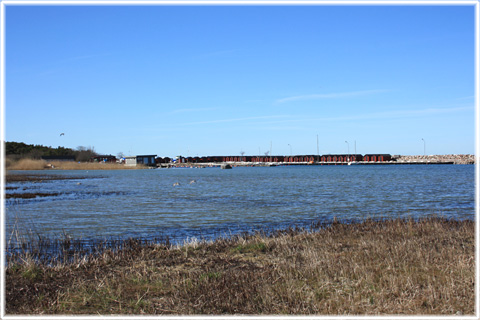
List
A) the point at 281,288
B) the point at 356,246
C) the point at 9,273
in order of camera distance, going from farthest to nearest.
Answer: the point at 356,246, the point at 9,273, the point at 281,288

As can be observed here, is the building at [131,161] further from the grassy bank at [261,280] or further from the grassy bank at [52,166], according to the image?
the grassy bank at [261,280]

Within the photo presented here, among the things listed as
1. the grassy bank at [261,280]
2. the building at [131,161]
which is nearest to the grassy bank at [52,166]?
the building at [131,161]

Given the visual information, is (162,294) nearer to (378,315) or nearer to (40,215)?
(378,315)

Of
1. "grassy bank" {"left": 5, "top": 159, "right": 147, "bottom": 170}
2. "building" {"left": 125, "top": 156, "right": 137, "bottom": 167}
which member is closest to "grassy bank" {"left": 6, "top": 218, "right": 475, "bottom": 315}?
"grassy bank" {"left": 5, "top": 159, "right": 147, "bottom": 170}

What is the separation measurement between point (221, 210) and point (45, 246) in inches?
576

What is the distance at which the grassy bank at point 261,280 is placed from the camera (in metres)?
7.91

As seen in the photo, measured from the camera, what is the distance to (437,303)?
301 inches

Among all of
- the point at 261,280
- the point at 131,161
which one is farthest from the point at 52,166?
the point at 261,280

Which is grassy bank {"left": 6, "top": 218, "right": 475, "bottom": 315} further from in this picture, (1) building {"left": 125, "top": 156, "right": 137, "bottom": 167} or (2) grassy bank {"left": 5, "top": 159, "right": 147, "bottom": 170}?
(1) building {"left": 125, "top": 156, "right": 137, "bottom": 167}

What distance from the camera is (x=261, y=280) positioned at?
31.2 ft

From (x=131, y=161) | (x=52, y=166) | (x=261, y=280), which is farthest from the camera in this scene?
(x=131, y=161)

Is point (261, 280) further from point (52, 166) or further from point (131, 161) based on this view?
point (131, 161)

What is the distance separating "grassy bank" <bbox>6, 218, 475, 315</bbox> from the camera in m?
7.91

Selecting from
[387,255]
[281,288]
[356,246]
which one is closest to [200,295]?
[281,288]
